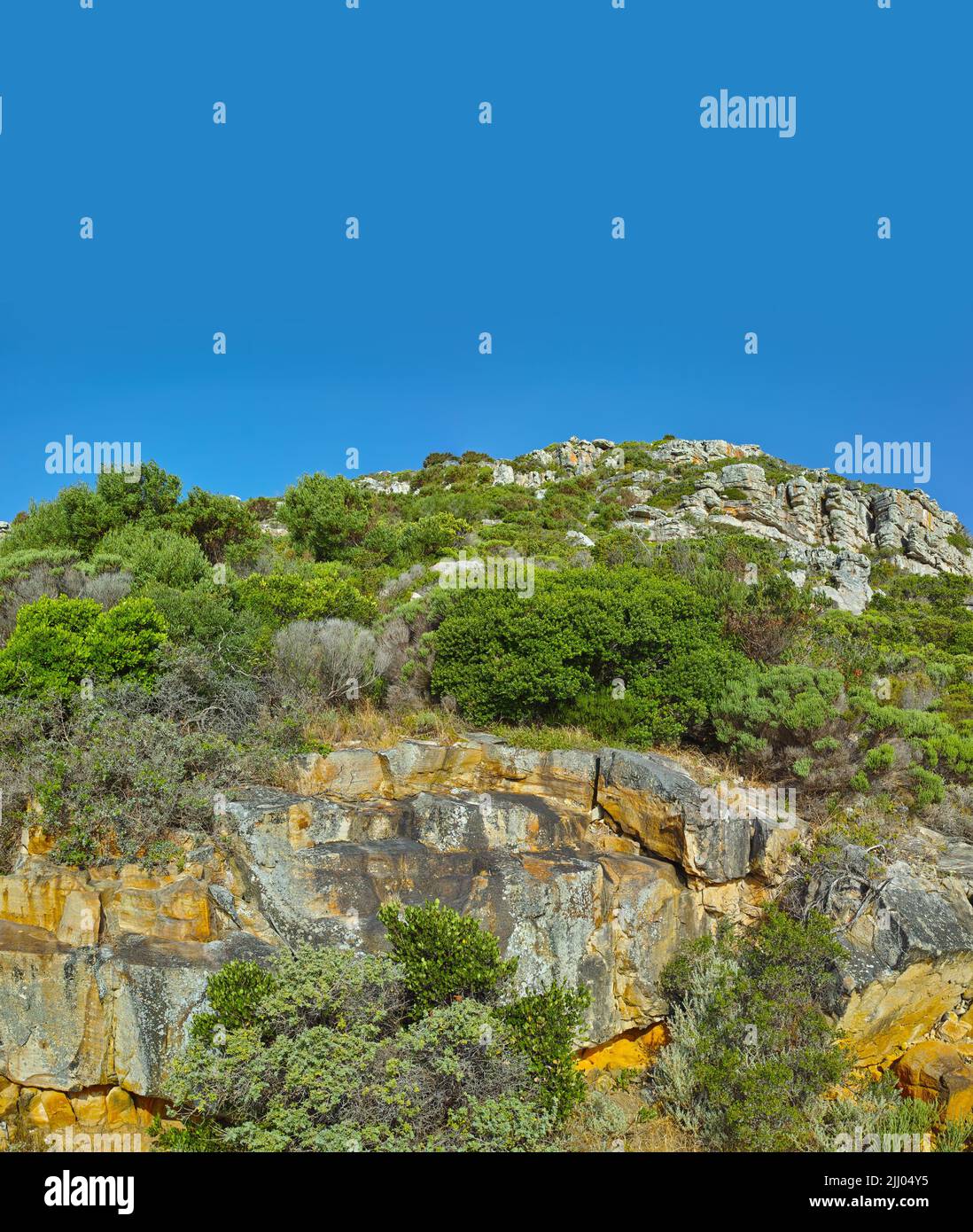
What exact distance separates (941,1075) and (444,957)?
18.2 feet

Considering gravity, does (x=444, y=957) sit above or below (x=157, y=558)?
below

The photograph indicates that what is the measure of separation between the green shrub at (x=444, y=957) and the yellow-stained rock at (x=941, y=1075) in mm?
4713

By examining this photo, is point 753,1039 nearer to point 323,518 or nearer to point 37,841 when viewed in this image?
point 37,841

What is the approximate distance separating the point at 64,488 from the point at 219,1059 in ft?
58.5

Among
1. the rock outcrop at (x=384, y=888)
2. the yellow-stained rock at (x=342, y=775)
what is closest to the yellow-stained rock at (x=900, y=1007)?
the rock outcrop at (x=384, y=888)

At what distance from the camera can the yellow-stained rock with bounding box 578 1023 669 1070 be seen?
7.25 metres

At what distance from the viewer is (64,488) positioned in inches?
718

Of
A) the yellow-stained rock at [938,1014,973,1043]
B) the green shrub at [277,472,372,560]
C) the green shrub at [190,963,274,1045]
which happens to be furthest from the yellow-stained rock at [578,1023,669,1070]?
the green shrub at [277,472,372,560]

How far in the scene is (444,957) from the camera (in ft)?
20.3

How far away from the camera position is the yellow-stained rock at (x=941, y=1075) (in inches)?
258

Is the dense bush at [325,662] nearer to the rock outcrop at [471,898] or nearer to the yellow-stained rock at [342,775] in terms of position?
the yellow-stained rock at [342,775]

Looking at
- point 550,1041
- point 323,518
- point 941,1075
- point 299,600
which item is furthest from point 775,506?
point 550,1041
